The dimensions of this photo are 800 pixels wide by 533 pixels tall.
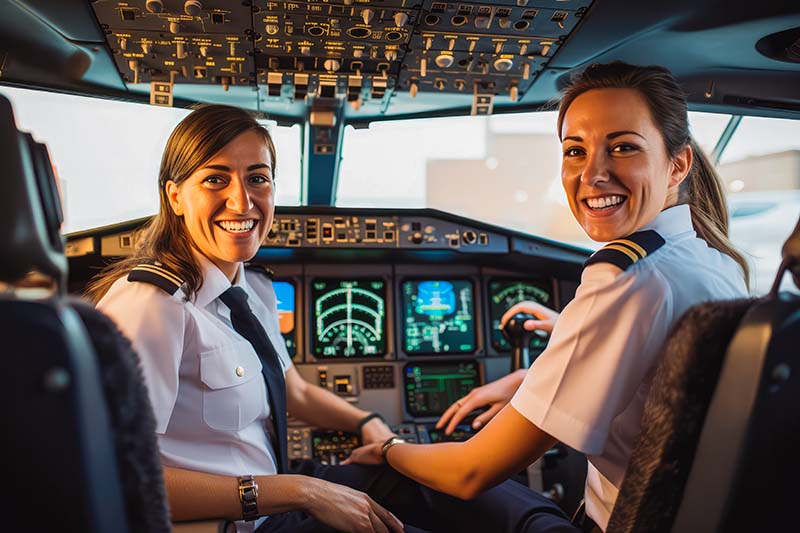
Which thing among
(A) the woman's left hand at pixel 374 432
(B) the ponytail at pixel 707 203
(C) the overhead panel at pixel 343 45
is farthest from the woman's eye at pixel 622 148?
(A) the woman's left hand at pixel 374 432

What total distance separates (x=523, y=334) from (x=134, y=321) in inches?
61.2

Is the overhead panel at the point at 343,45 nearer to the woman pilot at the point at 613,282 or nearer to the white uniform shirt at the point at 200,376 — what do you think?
the woman pilot at the point at 613,282

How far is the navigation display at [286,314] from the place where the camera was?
108 inches

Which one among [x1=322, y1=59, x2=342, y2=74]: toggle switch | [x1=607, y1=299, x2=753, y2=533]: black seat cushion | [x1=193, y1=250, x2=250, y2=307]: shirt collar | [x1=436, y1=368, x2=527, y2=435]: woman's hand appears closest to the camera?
[x1=607, y1=299, x2=753, y2=533]: black seat cushion

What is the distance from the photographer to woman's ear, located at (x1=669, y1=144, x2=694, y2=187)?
4.19 feet

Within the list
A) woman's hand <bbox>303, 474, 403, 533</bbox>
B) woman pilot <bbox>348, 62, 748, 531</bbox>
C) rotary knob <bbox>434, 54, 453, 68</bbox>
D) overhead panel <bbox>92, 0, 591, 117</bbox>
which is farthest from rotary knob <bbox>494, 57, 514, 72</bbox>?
woman's hand <bbox>303, 474, 403, 533</bbox>

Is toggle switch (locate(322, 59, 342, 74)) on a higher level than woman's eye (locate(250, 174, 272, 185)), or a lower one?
higher

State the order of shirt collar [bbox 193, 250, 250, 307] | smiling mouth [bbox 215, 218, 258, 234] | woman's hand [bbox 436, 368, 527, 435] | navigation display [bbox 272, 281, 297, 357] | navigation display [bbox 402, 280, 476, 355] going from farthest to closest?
navigation display [bbox 402, 280, 476, 355] < navigation display [bbox 272, 281, 297, 357] < woman's hand [bbox 436, 368, 527, 435] < smiling mouth [bbox 215, 218, 258, 234] < shirt collar [bbox 193, 250, 250, 307]

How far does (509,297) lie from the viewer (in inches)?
118

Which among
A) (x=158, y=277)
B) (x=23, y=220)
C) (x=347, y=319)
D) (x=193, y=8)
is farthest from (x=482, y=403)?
(x=23, y=220)

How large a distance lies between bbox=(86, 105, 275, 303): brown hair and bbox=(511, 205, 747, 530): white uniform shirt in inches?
31.1

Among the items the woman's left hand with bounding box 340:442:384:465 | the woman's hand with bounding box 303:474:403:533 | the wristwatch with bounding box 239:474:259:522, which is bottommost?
the woman's left hand with bounding box 340:442:384:465

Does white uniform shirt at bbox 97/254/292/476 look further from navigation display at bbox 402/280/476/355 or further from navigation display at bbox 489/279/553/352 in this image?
navigation display at bbox 489/279/553/352

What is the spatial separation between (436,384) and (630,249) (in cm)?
185
